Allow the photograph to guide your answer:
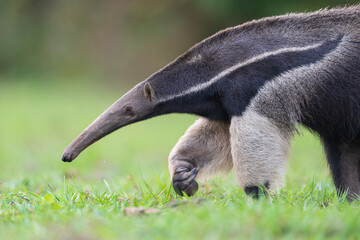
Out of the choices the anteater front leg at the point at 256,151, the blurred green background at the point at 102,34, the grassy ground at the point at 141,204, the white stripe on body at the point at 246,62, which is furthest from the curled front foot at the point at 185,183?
the blurred green background at the point at 102,34

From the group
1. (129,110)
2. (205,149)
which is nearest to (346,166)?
(205,149)

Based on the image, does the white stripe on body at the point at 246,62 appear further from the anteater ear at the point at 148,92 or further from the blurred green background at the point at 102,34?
the blurred green background at the point at 102,34

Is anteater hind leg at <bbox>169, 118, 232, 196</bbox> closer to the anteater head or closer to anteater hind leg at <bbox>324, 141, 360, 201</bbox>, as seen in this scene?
the anteater head

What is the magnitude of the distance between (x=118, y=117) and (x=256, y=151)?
1.34 metres

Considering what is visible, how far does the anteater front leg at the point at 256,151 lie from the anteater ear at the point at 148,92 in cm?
83

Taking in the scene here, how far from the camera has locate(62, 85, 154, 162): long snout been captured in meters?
5.27

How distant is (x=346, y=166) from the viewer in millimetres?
5477

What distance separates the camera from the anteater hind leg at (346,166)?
215 inches

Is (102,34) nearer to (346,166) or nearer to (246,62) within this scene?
(346,166)

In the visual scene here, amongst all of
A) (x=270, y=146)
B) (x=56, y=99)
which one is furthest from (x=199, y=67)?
(x=56, y=99)

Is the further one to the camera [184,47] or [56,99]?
[184,47]

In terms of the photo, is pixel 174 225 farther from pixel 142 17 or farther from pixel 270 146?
pixel 142 17

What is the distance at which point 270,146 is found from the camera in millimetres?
4789

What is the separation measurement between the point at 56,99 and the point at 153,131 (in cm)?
600
